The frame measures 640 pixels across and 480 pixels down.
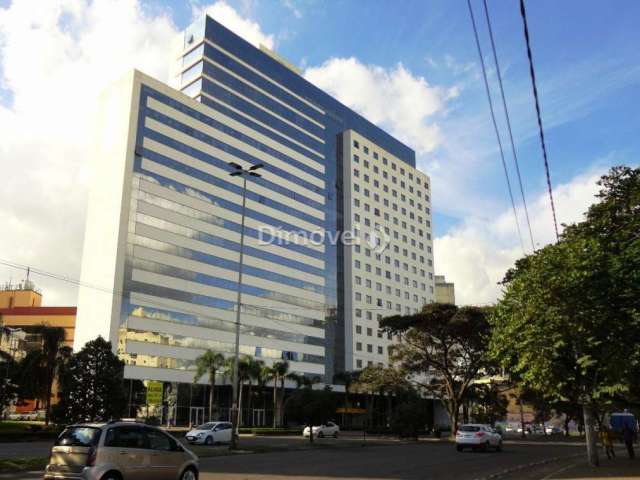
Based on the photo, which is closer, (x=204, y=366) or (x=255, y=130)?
(x=204, y=366)

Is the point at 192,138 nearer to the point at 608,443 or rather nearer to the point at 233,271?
the point at 233,271

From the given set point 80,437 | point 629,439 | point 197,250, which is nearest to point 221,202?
point 197,250

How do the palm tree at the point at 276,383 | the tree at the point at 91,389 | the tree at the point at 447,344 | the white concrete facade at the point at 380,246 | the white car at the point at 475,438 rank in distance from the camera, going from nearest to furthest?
the tree at the point at 91,389, the white car at the point at 475,438, the tree at the point at 447,344, the palm tree at the point at 276,383, the white concrete facade at the point at 380,246

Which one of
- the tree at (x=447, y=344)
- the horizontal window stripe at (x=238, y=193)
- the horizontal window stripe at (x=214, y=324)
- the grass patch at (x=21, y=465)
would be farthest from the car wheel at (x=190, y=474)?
the horizontal window stripe at (x=238, y=193)

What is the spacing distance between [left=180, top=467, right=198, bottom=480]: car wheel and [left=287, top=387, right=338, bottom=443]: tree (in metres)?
23.5

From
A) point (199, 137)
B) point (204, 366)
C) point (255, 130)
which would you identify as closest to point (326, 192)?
point (255, 130)

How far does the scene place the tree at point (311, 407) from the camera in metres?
36.6

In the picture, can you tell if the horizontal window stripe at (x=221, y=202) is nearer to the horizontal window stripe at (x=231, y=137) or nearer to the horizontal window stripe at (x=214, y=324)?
the horizontal window stripe at (x=231, y=137)

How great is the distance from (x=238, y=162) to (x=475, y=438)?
5476 centimetres

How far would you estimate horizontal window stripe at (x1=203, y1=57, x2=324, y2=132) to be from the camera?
258ft

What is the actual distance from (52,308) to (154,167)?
52172mm

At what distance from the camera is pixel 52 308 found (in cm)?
10619

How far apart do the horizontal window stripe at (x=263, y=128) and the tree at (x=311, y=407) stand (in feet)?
163

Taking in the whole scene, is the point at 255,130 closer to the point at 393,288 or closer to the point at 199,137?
the point at 199,137
